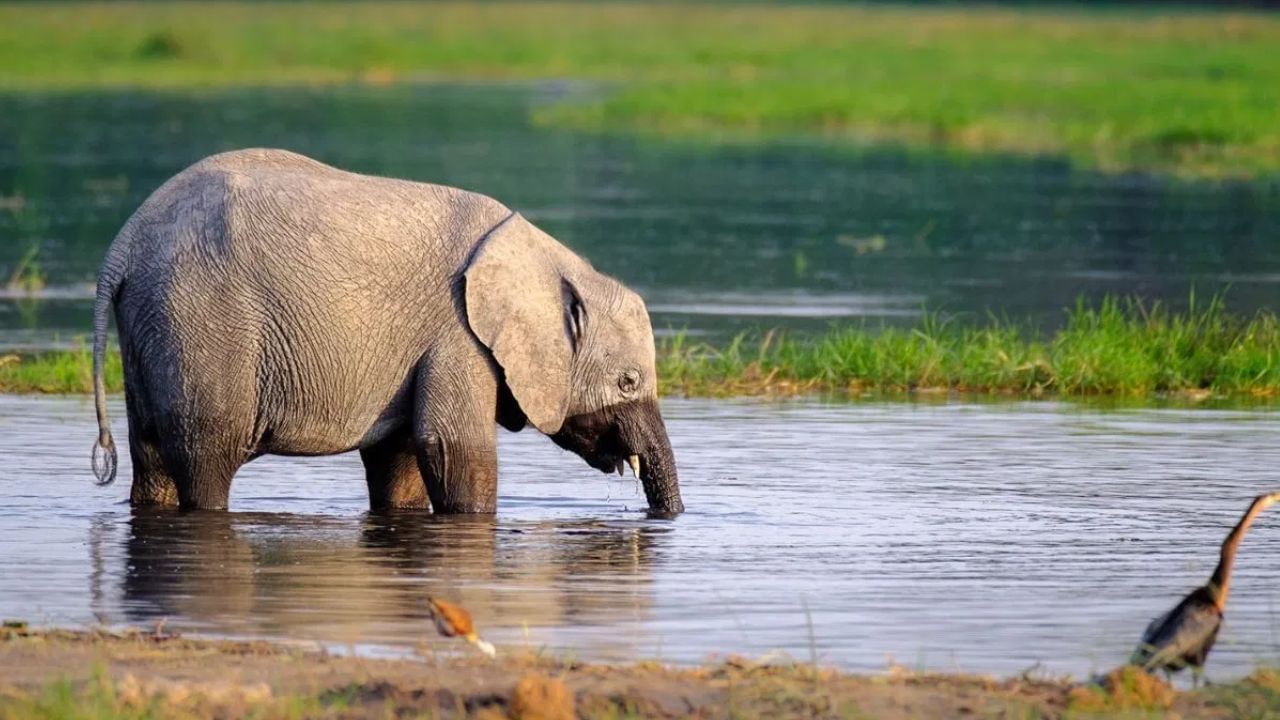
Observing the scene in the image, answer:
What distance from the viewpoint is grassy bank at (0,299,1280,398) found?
47.0 ft

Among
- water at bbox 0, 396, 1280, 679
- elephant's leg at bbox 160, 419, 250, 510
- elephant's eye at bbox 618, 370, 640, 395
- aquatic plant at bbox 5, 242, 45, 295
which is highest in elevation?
elephant's eye at bbox 618, 370, 640, 395

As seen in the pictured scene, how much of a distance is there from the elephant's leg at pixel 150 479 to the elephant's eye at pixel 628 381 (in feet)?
6.04

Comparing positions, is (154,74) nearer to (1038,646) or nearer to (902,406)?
(902,406)

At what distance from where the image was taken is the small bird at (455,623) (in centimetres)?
735

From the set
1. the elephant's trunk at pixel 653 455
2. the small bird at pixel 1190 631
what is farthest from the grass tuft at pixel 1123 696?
the elephant's trunk at pixel 653 455

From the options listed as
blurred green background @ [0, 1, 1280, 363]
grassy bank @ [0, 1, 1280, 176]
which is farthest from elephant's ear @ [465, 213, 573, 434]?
grassy bank @ [0, 1, 1280, 176]

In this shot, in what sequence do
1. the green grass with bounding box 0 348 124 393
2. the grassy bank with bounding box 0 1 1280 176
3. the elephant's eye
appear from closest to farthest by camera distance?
the elephant's eye, the green grass with bounding box 0 348 124 393, the grassy bank with bounding box 0 1 1280 176

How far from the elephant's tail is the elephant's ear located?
1347mm

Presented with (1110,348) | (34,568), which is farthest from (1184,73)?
(34,568)

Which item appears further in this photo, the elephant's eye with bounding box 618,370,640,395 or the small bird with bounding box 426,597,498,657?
the elephant's eye with bounding box 618,370,640,395

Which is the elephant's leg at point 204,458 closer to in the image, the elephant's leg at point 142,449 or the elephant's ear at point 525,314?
the elephant's leg at point 142,449

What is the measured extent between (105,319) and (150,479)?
723 mm

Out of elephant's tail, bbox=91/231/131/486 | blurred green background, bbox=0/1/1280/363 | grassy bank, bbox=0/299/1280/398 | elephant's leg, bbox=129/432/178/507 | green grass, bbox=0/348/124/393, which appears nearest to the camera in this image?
elephant's tail, bbox=91/231/131/486

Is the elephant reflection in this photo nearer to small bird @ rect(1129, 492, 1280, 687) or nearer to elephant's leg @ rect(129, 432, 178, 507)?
elephant's leg @ rect(129, 432, 178, 507)
